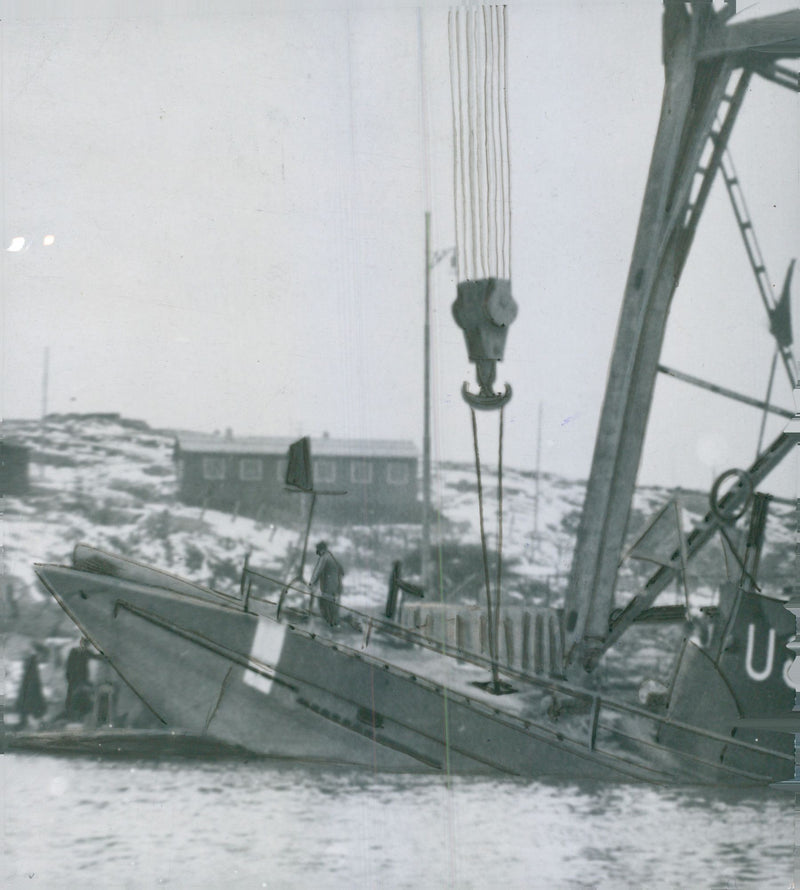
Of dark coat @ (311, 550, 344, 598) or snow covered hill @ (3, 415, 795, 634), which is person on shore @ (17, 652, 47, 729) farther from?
dark coat @ (311, 550, 344, 598)

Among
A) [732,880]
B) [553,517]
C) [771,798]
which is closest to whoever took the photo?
[732,880]

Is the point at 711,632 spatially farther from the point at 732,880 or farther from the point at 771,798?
the point at 732,880

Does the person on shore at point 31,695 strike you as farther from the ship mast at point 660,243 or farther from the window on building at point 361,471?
the ship mast at point 660,243

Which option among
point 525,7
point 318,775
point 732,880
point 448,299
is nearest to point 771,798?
point 732,880

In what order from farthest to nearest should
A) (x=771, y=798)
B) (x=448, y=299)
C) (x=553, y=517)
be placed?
(x=553, y=517)
(x=448, y=299)
(x=771, y=798)

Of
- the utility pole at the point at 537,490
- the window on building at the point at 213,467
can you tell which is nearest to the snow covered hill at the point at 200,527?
the utility pole at the point at 537,490
